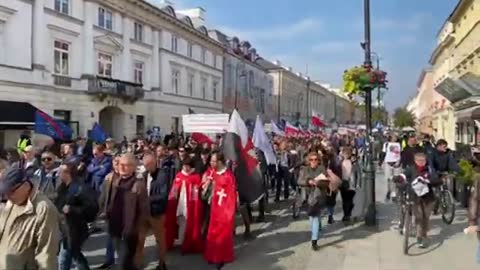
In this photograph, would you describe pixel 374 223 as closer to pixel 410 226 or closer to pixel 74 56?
pixel 410 226

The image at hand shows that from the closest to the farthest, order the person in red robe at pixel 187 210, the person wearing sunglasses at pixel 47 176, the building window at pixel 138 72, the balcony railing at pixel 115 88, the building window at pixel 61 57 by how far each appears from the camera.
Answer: the person wearing sunglasses at pixel 47 176, the person in red robe at pixel 187 210, the building window at pixel 61 57, the balcony railing at pixel 115 88, the building window at pixel 138 72

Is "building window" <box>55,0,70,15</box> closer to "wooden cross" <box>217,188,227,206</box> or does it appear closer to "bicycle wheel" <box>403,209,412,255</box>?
"wooden cross" <box>217,188,227,206</box>

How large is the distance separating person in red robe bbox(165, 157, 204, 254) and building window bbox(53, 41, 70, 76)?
894 inches

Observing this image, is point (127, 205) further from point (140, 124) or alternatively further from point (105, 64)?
point (140, 124)

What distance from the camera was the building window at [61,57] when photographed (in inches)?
1148

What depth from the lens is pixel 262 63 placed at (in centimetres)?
7888

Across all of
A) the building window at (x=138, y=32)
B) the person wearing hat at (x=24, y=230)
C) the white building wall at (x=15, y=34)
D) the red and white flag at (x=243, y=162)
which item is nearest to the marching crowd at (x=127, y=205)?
the person wearing hat at (x=24, y=230)

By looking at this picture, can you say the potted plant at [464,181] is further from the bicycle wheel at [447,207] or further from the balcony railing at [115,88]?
the balcony railing at [115,88]

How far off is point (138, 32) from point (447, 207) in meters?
30.0

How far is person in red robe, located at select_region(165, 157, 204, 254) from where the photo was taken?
8.41 meters

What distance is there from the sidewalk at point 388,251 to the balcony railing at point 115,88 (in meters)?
23.9

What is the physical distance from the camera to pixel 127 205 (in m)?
6.14

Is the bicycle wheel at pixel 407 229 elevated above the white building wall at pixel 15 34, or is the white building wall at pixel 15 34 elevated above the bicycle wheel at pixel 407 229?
the white building wall at pixel 15 34

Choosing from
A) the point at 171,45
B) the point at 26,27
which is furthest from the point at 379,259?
the point at 171,45
